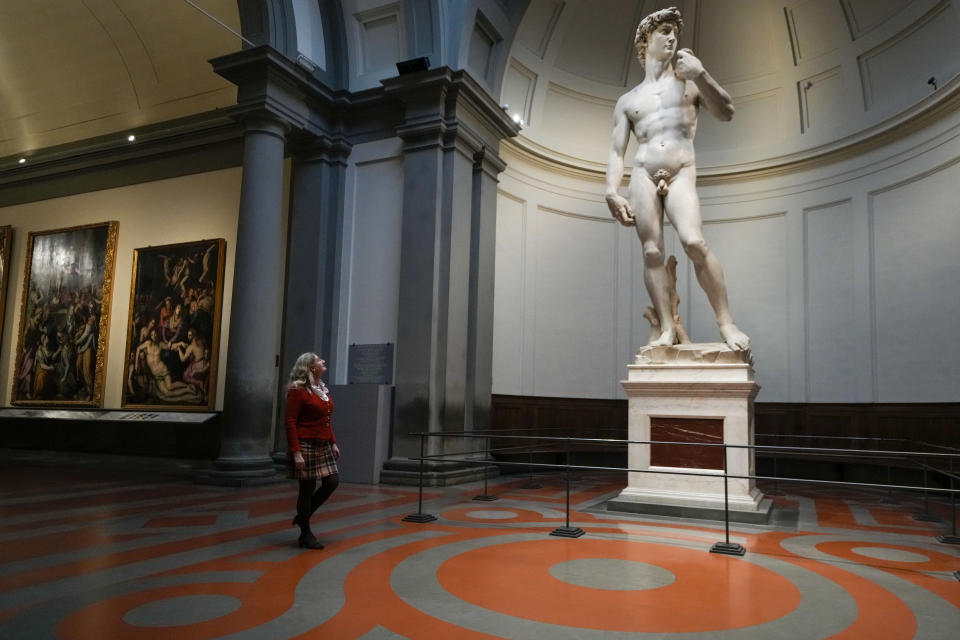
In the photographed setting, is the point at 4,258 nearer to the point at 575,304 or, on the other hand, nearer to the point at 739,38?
→ the point at 575,304

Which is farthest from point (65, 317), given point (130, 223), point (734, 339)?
point (734, 339)

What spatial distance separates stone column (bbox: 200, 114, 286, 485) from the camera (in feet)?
28.3

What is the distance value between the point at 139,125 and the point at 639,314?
1005cm

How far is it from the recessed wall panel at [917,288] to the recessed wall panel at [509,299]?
18.1 feet

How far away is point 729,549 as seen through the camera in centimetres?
477

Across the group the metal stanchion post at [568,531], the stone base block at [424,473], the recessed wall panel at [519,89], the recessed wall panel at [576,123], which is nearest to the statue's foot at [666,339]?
the metal stanchion post at [568,531]

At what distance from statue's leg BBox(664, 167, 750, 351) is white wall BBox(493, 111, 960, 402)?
185 inches

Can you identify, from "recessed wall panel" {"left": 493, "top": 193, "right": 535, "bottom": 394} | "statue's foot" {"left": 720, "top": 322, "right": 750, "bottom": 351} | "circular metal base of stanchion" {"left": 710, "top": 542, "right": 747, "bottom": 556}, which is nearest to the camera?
"circular metal base of stanchion" {"left": 710, "top": 542, "right": 747, "bottom": 556}

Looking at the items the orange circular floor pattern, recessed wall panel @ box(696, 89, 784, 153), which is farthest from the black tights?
recessed wall panel @ box(696, 89, 784, 153)

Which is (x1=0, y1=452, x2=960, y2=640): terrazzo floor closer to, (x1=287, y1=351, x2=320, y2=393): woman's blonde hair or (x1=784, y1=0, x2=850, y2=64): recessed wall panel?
(x1=287, y1=351, x2=320, y2=393): woman's blonde hair

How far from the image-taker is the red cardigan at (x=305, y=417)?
14.8 ft

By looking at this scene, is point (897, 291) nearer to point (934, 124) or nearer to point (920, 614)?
point (934, 124)

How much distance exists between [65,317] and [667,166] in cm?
1162

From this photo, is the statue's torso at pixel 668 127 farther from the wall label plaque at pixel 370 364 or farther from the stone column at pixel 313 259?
the stone column at pixel 313 259
